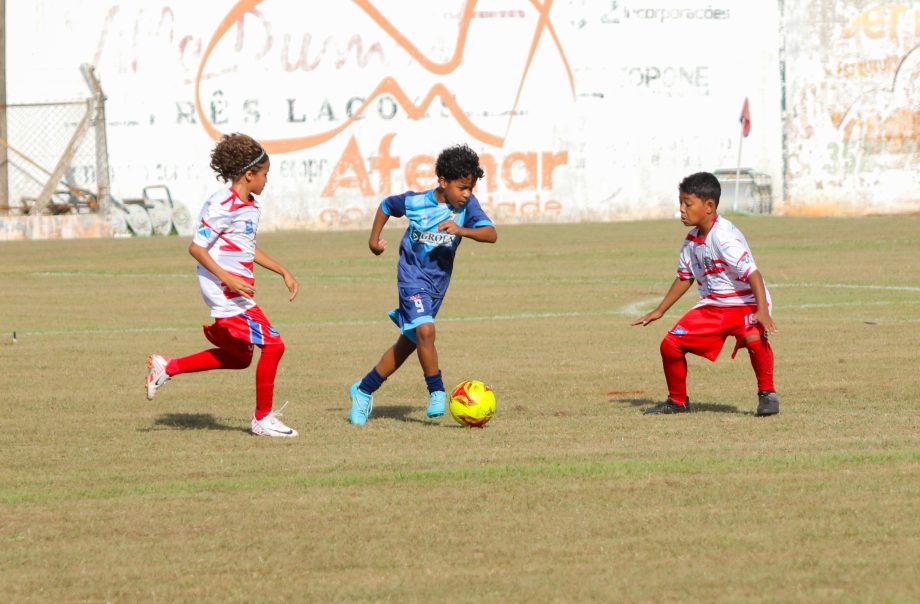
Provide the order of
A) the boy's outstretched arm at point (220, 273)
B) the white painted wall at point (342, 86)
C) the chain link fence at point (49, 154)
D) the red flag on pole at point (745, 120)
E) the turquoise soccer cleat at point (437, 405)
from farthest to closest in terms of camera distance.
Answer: the red flag on pole at point (745, 120) → the white painted wall at point (342, 86) → the chain link fence at point (49, 154) → the turquoise soccer cleat at point (437, 405) → the boy's outstretched arm at point (220, 273)

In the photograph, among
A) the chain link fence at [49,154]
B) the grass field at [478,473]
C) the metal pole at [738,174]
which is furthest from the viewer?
the metal pole at [738,174]

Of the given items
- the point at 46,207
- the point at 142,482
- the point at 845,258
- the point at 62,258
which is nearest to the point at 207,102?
the point at 46,207

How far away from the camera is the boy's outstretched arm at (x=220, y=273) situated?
7.99 m

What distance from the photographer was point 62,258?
26594mm

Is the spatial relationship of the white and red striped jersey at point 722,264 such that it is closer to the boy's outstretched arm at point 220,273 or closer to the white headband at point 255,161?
the white headband at point 255,161

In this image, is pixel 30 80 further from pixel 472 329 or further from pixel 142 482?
pixel 142 482

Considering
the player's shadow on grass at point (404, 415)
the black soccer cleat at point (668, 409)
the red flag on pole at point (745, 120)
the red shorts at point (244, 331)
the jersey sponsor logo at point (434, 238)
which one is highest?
the red flag on pole at point (745, 120)

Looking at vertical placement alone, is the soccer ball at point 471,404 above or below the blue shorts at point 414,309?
below

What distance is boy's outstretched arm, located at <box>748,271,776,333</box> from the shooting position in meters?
8.55

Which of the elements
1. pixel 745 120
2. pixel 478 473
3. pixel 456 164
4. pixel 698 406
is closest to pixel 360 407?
pixel 456 164

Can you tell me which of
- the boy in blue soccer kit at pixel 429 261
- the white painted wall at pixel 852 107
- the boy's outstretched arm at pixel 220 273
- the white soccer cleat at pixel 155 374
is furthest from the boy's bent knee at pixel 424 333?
the white painted wall at pixel 852 107

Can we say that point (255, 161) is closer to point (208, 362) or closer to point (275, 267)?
point (275, 267)

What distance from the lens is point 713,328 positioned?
8789 millimetres

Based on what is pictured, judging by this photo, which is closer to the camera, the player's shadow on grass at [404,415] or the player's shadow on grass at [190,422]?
the player's shadow on grass at [190,422]
